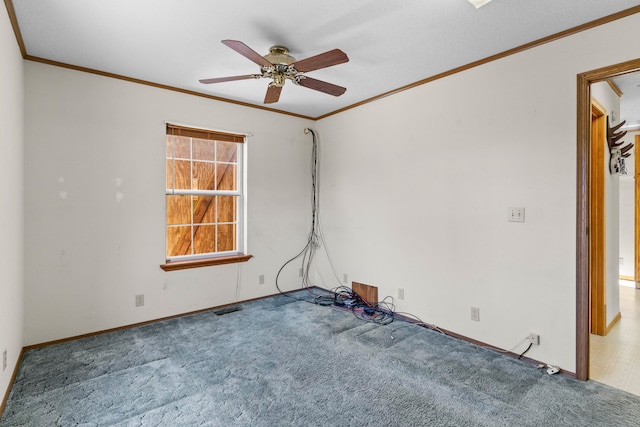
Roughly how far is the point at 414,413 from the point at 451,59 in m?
2.80

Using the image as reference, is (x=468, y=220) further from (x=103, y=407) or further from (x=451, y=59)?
(x=103, y=407)

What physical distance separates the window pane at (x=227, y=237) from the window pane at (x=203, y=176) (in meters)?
0.53

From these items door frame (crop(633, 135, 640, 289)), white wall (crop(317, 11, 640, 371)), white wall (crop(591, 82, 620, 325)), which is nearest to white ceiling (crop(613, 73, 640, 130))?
white wall (crop(591, 82, 620, 325))

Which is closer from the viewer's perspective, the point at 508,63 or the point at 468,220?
the point at 508,63

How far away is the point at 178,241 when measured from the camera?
3.73 meters

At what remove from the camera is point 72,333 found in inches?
115

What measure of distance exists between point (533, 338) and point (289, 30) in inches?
120

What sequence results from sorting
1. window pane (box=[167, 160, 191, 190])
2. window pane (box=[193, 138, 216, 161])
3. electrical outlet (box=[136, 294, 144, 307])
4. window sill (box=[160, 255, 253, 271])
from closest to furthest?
electrical outlet (box=[136, 294, 144, 307]), window sill (box=[160, 255, 253, 271]), window pane (box=[167, 160, 191, 190]), window pane (box=[193, 138, 216, 161])

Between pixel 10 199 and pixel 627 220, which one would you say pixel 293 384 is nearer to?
pixel 10 199

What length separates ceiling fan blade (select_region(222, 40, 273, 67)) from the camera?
1981 millimetres

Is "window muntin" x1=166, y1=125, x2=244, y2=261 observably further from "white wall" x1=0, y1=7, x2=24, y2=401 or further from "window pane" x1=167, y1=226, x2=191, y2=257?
"white wall" x1=0, y1=7, x2=24, y2=401

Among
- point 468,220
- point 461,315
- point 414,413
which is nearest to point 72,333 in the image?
point 414,413

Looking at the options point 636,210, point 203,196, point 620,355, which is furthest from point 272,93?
point 636,210

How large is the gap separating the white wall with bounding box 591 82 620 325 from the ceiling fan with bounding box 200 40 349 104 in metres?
2.56
